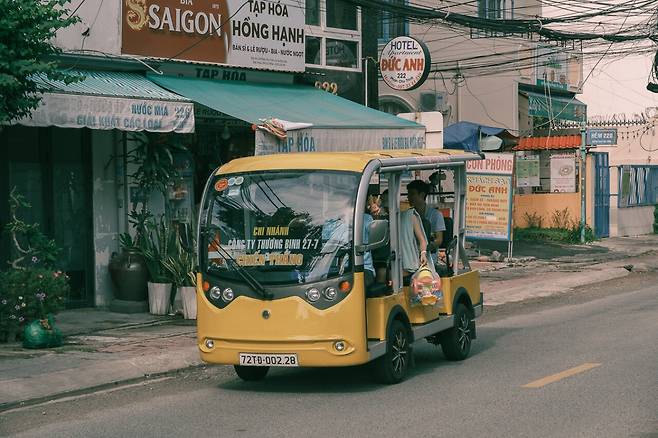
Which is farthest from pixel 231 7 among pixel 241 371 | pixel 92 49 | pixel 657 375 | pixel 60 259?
pixel 657 375

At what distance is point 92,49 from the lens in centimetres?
1667

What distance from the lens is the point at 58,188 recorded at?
16.7m

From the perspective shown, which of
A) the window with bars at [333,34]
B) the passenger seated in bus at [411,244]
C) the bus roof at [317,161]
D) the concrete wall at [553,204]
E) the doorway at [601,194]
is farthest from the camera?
the doorway at [601,194]

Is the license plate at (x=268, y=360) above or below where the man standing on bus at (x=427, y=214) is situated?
below

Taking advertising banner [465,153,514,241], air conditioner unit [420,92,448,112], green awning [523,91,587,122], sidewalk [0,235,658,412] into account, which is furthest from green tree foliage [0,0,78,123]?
green awning [523,91,587,122]

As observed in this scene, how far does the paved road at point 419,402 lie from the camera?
27.7 feet

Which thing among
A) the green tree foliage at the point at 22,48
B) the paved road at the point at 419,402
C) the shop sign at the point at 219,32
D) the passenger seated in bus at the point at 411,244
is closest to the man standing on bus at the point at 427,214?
the passenger seated in bus at the point at 411,244

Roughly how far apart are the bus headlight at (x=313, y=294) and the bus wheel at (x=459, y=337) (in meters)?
2.55

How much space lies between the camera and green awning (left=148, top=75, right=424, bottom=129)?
56.0 feet

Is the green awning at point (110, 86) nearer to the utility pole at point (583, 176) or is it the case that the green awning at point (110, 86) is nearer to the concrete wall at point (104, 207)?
the concrete wall at point (104, 207)

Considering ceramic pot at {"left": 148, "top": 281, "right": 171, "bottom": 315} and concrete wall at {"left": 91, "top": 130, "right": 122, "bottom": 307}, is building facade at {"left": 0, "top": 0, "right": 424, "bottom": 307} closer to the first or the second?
concrete wall at {"left": 91, "top": 130, "right": 122, "bottom": 307}

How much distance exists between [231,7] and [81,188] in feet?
14.3

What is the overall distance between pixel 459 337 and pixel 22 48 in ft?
19.4

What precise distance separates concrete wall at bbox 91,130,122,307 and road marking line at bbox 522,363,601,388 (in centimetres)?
837
